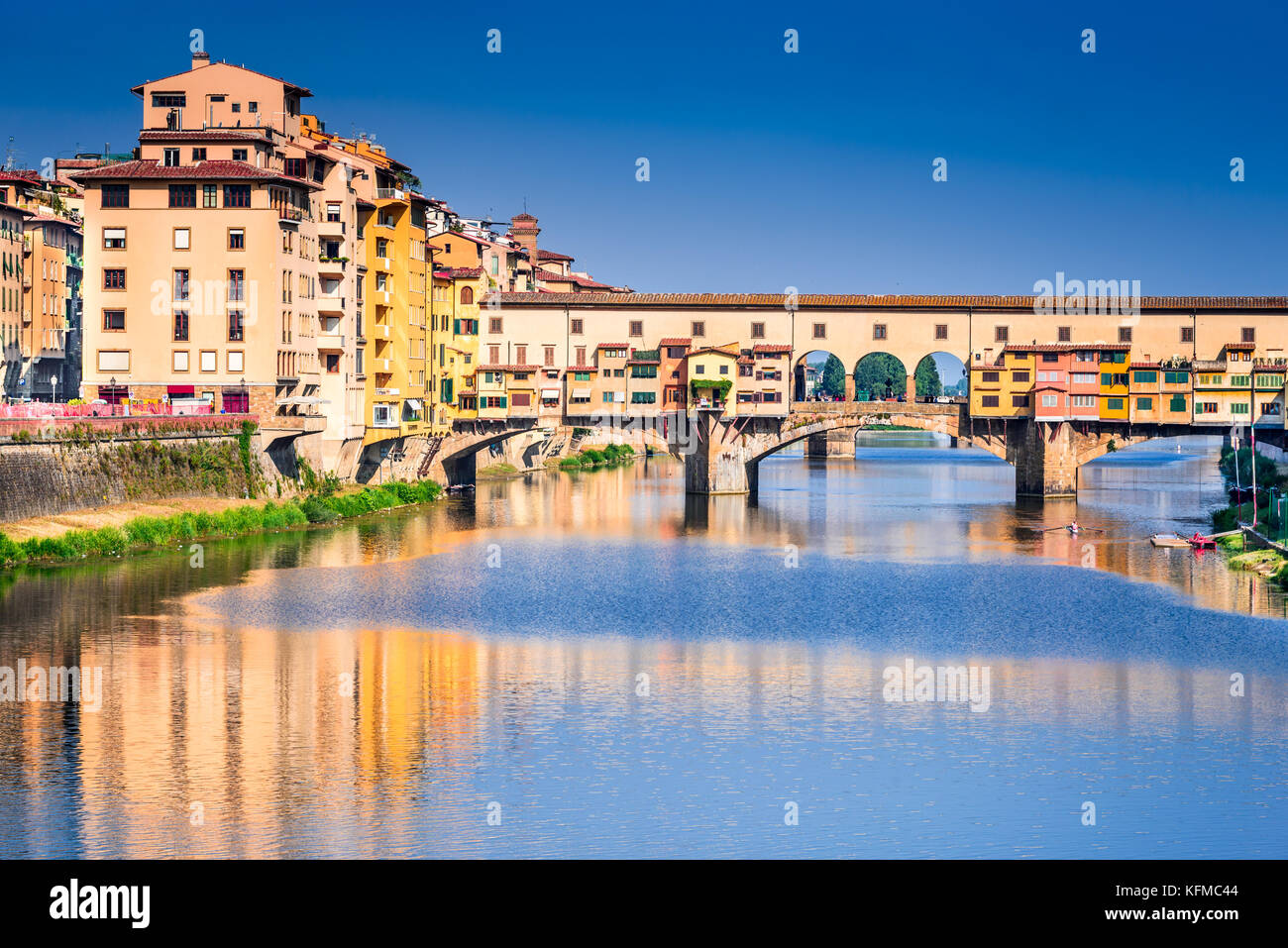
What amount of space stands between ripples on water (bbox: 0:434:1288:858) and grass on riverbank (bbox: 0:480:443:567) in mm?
1942

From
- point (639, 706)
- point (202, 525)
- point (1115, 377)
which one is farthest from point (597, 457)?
point (639, 706)

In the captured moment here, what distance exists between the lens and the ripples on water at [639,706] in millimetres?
27484

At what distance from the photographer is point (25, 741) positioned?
3164 cm

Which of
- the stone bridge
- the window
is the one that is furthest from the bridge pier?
the window

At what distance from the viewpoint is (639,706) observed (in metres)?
35.8

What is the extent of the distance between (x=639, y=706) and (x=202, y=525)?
32585mm

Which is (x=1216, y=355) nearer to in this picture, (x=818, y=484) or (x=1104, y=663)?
(x=818, y=484)

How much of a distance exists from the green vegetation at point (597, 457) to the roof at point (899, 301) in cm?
2927

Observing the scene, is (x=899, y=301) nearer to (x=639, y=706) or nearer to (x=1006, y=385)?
(x=1006, y=385)

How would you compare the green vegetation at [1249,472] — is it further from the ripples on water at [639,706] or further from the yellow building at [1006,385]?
the ripples on water at [639,706]

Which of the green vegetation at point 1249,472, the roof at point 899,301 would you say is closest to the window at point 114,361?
the roof at point 899,301

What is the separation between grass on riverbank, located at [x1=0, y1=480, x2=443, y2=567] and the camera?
5406cm

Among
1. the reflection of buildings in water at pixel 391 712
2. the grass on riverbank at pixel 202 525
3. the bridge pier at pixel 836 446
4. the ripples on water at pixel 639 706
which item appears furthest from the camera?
the bridge pier at pixel 836 446
